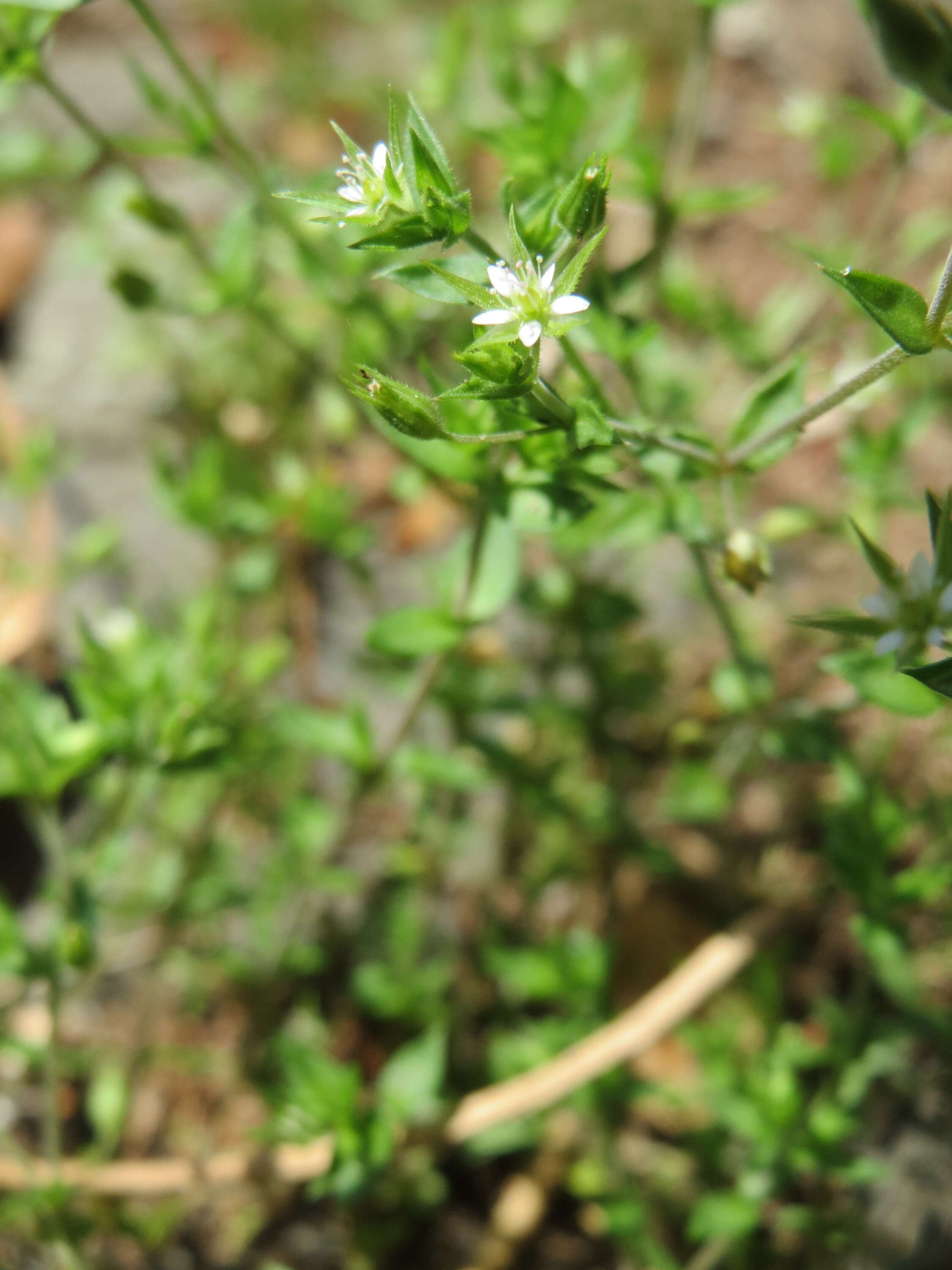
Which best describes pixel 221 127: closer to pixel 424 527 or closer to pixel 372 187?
pixel 372 187

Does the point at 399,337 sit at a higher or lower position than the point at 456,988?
higher

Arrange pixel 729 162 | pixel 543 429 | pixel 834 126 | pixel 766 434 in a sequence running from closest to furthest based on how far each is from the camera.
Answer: pixel 543 429, pixel 766 434, pixel 834 126, pixel 729 162

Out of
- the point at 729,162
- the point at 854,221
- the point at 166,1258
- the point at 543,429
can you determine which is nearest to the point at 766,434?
the point at 543,429

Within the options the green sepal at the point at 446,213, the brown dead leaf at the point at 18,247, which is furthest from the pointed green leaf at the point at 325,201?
the brown dead leaf at the point at 18,247

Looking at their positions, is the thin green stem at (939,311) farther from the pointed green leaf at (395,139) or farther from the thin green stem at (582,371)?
the pointed green leaf at (395,139)

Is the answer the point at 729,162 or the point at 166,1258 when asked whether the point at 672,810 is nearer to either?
the point at 166,1258

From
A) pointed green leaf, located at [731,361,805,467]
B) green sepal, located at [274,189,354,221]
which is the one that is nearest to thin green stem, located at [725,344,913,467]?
pointed green leaf, located at [731,361,805,467]
